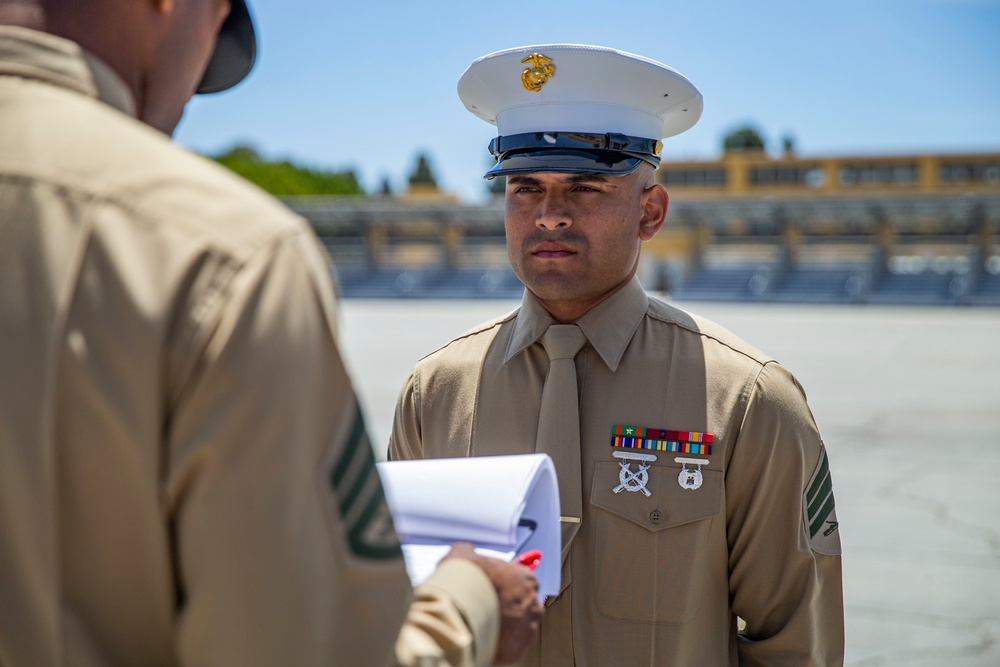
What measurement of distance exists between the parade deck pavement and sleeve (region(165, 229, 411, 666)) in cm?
227

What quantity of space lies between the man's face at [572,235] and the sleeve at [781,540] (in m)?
0.45

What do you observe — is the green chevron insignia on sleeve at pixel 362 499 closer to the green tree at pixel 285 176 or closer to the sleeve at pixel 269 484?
the sleeve at pixel 269 484

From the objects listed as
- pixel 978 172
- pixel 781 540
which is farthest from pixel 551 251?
pixel 978 172

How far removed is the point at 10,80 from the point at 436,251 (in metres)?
49.1

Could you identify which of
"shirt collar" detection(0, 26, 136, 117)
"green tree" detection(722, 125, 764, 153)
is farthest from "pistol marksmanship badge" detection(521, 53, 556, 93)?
"green tree" detection(722, 125, 764, 153)

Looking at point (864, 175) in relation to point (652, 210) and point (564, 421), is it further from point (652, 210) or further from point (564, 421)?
point (564, 421)

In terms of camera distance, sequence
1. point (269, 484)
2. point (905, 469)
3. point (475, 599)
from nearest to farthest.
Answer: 1. point (269, 484)
2. point (475, 599)
3. point (905, 469)

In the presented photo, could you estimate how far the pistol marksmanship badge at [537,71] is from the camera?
227 cm

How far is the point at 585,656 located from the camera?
1.96 m

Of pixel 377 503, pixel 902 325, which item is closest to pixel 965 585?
pixel 377 503

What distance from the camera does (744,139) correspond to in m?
82.8

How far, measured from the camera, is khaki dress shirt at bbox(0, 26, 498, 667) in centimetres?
84

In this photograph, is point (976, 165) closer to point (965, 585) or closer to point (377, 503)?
point (965, 585)

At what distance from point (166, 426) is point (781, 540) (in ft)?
4.79
